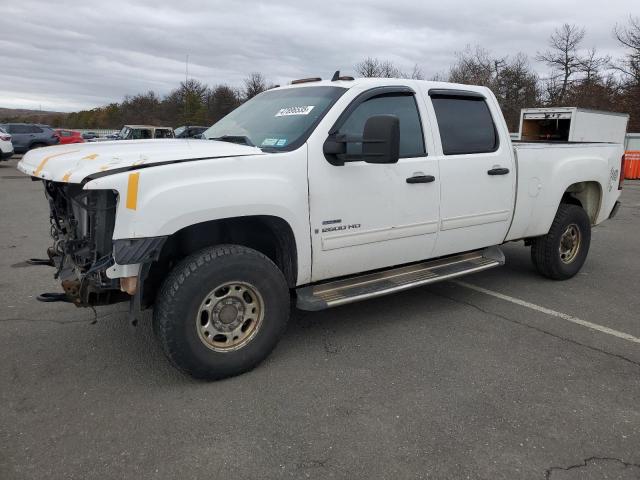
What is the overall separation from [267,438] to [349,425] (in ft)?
1.51

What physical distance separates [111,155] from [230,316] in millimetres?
1232

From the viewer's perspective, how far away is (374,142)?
328 cm

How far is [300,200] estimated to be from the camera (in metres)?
3.39

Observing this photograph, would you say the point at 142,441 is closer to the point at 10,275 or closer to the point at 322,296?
the point at 322,296

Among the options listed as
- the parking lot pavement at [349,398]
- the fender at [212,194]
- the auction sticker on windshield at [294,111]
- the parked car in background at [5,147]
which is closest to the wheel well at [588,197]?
the parking lot pavement at [349,398]

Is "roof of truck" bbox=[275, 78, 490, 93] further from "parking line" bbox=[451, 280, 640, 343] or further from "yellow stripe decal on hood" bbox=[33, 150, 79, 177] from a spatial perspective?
"parking line" bbox=[451, 280, 640, 343]

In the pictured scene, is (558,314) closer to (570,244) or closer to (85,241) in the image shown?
(570,244)

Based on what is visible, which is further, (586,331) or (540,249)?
(540,249)

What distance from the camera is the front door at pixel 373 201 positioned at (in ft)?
11.6

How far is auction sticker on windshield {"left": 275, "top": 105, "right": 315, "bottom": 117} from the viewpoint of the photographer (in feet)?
12.3

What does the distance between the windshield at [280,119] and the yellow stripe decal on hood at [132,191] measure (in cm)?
105

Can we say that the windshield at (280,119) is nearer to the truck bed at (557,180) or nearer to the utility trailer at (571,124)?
the truck bed at (557,180)

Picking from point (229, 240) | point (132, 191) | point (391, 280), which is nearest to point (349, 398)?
point (391, 280)

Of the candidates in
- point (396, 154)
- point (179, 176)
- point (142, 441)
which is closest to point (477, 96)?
point (396, 154)
